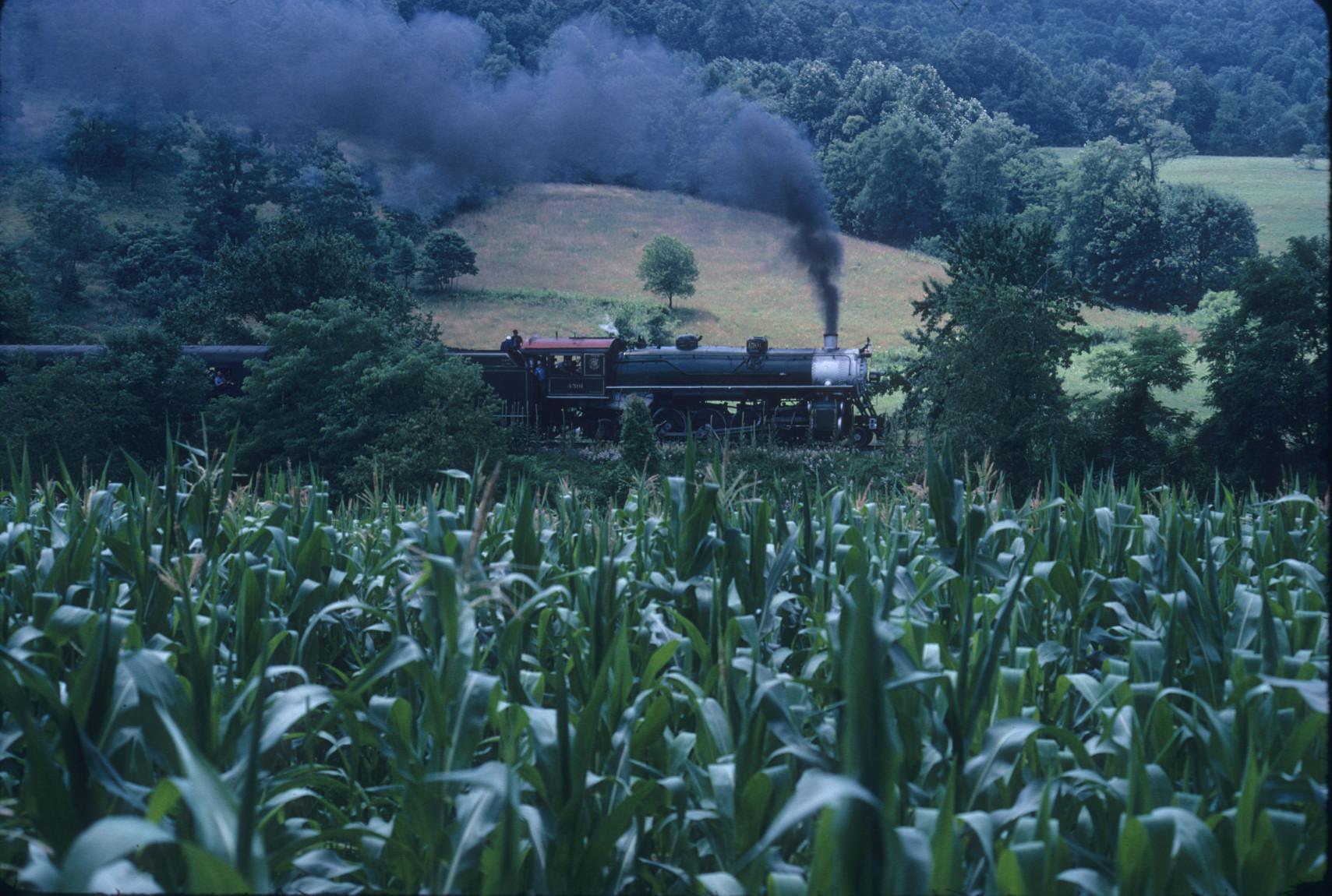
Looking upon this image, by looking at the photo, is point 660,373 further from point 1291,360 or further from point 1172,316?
point 1172,316

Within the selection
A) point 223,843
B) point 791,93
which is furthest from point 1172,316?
point 223,843

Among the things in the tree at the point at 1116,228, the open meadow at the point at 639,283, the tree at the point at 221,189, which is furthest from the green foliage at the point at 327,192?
the tree at the point at 1116,228

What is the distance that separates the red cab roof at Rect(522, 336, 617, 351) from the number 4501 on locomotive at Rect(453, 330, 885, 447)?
2 cm

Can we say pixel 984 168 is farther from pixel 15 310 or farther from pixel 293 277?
pixel 15 310

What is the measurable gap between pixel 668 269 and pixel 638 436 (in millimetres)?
11179

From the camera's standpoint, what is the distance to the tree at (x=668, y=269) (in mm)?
28672

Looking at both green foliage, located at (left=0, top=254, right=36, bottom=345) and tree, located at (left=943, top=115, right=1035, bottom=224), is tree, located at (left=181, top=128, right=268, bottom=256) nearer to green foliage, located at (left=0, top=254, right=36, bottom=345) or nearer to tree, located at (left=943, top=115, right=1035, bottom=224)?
green foliage, located at (left=0, top=254, right=36, bottom=345)

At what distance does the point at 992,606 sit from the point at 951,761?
41.8 inches

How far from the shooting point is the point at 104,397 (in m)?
20.6

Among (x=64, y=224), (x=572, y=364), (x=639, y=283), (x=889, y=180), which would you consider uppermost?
(x=889, y=180)

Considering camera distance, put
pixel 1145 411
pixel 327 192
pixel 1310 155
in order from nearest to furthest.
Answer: pixel 1145 411 < pixel 1310 155 < pixel 327 192

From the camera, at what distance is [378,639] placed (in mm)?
3275

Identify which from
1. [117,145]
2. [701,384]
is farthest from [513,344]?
[117,145]

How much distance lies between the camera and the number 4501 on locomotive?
19766 millimetres
